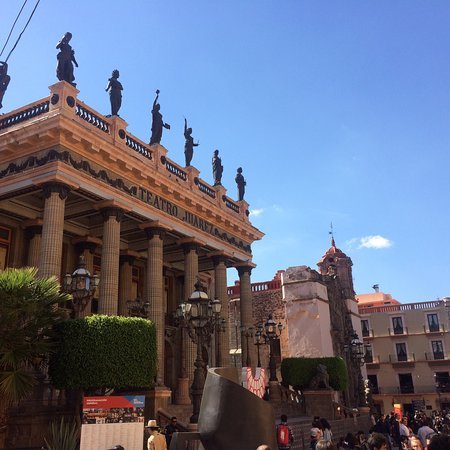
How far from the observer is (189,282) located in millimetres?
22609

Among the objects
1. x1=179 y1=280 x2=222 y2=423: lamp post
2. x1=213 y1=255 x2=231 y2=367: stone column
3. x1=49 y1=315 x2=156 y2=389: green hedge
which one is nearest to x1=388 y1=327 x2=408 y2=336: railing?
x1=213 y1=255 x2=231 y2=367: stone column

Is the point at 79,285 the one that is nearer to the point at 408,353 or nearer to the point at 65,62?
the point at 65,62

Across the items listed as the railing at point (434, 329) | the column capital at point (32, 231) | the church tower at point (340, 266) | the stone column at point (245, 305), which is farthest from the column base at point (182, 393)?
the railing at point (434, 329)

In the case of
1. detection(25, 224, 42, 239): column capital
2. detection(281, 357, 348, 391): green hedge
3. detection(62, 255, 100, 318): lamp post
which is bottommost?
detection(281, 357, 348, 391): green hedge

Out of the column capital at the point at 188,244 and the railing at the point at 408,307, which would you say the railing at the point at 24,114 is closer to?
the column capital at the point at 188,244

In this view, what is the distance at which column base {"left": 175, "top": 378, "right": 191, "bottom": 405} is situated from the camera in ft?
64.5

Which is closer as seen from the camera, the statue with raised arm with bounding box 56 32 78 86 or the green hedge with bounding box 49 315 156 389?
the green hedge with bounding box 49 315 156 389

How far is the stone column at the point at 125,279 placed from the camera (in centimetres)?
2331

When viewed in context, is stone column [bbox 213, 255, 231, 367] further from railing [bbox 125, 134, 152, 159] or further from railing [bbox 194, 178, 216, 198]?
railing [bbox 125, 134, 152, 159]

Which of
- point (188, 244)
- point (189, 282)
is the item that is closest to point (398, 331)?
point (188, 244)

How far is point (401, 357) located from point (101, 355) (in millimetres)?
44646

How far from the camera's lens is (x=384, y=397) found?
164 ft

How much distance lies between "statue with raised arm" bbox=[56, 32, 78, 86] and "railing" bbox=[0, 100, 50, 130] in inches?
43.6

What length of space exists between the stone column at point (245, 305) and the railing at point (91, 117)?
1203 centimetres
